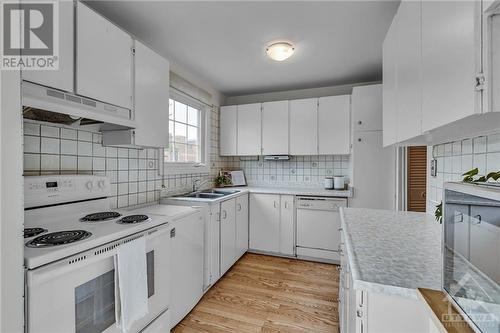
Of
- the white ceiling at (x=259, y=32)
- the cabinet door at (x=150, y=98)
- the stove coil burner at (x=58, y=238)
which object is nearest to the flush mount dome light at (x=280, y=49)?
the white ceiling at (x=259, y=32)

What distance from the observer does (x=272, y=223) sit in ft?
10.3

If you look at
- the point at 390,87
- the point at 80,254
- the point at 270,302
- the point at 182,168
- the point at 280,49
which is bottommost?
the point at 270,302

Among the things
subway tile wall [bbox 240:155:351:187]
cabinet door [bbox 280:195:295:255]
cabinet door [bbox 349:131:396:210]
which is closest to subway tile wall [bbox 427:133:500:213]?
cabinet door [bbox 349:131:396:210]

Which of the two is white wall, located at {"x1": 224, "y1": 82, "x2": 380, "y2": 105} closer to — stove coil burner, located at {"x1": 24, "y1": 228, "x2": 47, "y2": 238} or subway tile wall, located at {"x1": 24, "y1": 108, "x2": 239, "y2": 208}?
subway tile wall, located at {"x1": 24, "y1": 108, "x2": 239, "y2": 208}

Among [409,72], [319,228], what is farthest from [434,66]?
[319,228]

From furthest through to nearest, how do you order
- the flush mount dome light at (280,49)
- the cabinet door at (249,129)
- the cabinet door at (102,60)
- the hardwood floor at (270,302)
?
the cabinet door at (249,129) < the flush mount dome light at (280,49) < the hardwood floor at (270,302) < the cabinet door at (102,60)

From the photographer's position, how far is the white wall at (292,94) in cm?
336

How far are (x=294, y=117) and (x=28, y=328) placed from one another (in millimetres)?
3152

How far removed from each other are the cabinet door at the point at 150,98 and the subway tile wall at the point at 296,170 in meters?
2.01

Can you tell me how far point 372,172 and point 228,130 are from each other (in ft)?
6.91

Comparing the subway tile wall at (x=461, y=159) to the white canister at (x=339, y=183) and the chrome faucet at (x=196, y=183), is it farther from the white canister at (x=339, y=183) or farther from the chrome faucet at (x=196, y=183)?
the chrome faucet at (x=196, y=183)

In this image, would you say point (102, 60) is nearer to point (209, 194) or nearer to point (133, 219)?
point (133, 219)

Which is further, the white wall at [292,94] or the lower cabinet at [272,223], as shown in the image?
the white wall at [292,94]

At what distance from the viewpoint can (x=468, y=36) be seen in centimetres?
64
